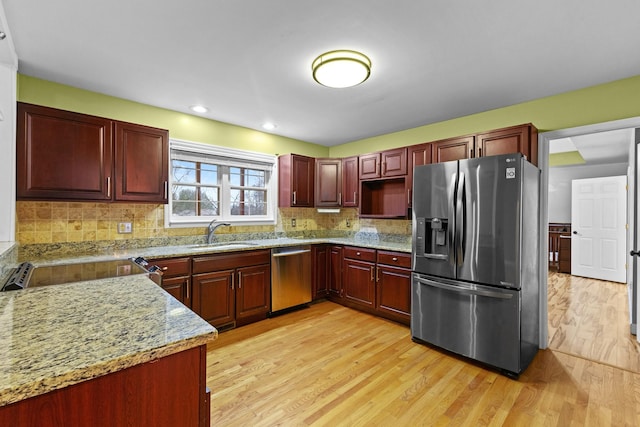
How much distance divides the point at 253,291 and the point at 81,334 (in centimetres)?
248

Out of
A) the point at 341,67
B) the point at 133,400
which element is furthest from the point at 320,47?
the point at 133,400

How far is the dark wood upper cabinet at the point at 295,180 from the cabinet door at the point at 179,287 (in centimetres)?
181

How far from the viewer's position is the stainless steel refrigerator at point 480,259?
2.30 m

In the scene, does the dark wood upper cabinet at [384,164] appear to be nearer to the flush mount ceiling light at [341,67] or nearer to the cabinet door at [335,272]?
the cabinet door at [335,272]

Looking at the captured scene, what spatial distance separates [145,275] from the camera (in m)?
1.86

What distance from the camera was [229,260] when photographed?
316 centimetres

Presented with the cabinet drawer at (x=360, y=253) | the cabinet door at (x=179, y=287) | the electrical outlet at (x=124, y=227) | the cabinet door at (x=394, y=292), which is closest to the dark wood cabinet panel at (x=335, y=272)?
the cabinet drawer at (x=360, y=253)

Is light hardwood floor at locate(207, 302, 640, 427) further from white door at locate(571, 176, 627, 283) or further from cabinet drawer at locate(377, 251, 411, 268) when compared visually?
white door at locate(571, 176, 627, 283)

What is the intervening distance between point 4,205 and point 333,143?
3914mm

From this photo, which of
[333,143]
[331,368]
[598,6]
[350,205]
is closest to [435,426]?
[331,368]

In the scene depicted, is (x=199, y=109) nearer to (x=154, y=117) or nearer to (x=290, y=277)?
(x=154, y=117)

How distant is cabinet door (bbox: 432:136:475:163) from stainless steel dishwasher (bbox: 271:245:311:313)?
1975mm

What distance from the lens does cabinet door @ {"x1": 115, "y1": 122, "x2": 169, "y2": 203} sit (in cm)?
274

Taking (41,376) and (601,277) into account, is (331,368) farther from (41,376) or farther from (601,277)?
(601,277)
